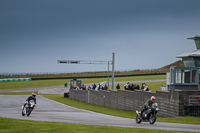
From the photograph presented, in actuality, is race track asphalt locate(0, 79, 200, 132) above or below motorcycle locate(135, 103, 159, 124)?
below

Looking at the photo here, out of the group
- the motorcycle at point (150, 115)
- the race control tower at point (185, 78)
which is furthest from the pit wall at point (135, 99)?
the motorcycle at point (150, 115)

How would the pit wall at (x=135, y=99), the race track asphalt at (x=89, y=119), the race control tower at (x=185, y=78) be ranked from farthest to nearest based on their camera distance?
the race control tower at (x=185, y=78), the pit wall at (x=135, y=99), the race track asphalt at (x=89, y=119)

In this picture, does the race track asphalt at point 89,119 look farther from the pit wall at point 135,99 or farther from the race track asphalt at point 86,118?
the pit wall at point 135,99

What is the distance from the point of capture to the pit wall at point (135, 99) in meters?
23.6

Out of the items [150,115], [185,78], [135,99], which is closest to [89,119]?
[150,115]

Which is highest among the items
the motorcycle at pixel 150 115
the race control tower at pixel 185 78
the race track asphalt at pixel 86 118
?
the race control tower at pixel 185 78

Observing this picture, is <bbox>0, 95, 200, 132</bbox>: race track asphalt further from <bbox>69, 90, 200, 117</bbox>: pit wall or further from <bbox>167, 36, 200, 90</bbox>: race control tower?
<bbox>167, 36, 200, 90</bbox>: race control tower

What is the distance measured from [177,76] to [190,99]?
36.5ft

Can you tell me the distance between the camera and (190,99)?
76.7 feet

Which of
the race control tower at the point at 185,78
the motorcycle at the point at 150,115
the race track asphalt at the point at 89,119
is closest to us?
the race track asphalt at the point at 89,119

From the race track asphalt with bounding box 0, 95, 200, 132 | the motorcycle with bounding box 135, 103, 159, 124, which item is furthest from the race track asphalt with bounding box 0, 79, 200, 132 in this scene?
the motorcycle with bounding box 135, 103, 159, 124

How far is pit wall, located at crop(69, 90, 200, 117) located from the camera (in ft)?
77.3

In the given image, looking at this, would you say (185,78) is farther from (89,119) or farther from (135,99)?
(89,119)

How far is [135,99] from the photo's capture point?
1257 inches
